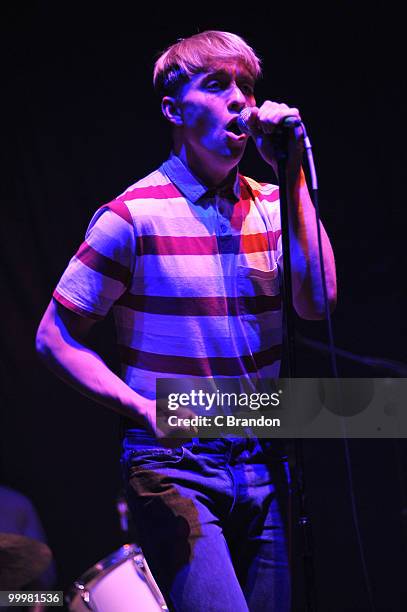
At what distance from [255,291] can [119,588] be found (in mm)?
1445

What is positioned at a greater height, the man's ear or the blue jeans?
the man's ear

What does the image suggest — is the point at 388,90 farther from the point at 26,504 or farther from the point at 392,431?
the point at 26,504

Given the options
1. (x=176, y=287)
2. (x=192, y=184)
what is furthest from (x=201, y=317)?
(x=192, y=184)

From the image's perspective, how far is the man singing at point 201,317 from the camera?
5.39 feet

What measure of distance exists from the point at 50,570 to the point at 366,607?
141 cm

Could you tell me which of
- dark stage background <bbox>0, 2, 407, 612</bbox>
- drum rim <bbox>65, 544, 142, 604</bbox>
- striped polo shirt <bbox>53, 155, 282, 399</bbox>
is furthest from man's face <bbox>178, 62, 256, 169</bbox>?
drum rim <bbox>65, 544, 142, 604</bbox>

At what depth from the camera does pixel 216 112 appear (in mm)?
1931

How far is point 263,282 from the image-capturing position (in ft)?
6.22

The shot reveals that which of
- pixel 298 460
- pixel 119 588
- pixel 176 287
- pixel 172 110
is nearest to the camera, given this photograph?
pixel 298 460

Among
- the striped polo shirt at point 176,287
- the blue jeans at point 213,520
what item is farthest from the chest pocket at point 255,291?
the blue jeans at point 213,520

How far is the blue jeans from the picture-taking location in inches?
62.6

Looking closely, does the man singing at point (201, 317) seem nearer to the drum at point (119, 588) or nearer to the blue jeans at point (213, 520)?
the blue jeans at point (213, 520)

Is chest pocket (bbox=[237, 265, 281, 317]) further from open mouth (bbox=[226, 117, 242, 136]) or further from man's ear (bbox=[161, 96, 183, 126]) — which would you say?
man's ear (bbox=[161, 96, 183, 126])

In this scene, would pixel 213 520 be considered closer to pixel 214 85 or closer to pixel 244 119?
pixel 244 119
